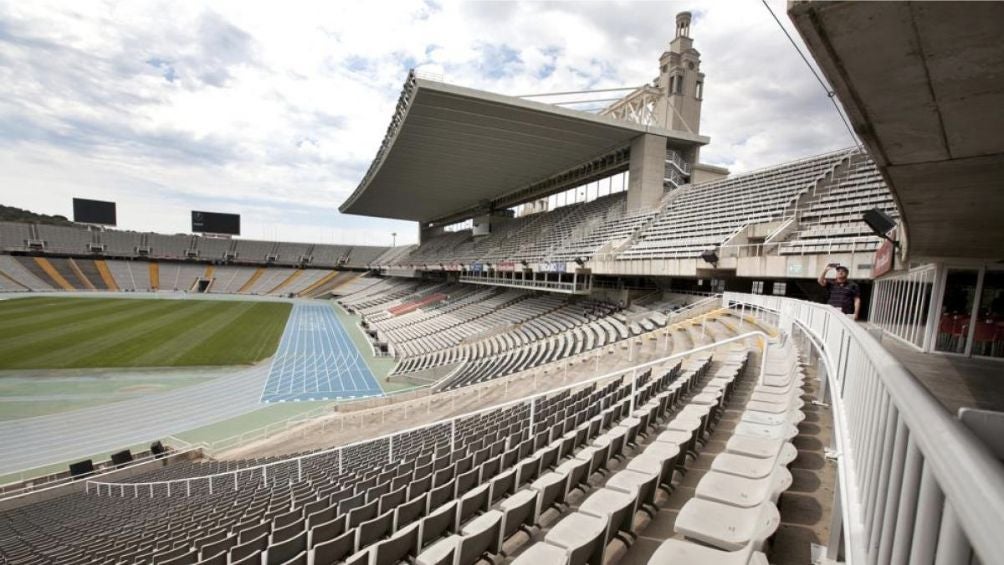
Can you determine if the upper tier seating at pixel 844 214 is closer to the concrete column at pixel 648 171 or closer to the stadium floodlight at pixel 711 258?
the stadium floodlight at pixel 711 258

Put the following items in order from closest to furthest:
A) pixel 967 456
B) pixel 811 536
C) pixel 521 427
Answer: pixel 967 456 → pixel 811 536 → pixel 521 427

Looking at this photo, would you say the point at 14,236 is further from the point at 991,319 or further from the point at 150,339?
the point at 991,319

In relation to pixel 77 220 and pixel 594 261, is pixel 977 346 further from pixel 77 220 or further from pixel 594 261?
pixel 77 220

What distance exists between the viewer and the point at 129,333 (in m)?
31.2

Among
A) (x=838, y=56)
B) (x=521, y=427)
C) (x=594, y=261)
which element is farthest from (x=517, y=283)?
(x=838, y=56)

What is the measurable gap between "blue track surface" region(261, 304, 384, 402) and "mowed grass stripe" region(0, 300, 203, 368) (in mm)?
8363

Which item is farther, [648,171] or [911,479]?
[648,171]

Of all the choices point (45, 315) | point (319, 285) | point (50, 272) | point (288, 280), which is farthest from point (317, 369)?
point (50, 272)

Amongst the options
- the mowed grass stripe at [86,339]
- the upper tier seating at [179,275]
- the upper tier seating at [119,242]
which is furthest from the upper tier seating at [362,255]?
the mowed grass stripe at [86,339]

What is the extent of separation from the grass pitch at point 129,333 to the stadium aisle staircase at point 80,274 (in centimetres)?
1316

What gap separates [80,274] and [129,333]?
1709 inches

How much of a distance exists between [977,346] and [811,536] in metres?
7.26

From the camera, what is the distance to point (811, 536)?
3.41 meters

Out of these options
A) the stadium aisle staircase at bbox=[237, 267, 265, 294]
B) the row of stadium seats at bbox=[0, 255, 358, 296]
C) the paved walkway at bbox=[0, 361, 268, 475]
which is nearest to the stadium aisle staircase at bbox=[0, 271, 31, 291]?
the row of stadium seats at bbox=[0, 255, 358, 296]
